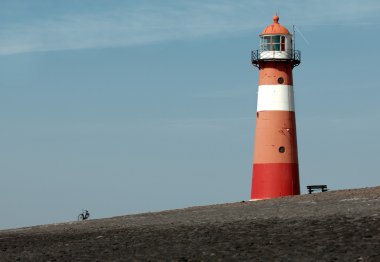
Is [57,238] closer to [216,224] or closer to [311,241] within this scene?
[216,224]

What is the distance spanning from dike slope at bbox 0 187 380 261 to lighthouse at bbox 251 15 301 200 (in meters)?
11.4

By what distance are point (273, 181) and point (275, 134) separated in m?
2.07

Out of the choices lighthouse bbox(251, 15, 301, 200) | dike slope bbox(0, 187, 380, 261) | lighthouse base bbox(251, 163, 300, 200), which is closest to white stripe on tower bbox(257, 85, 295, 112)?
lighthouse bbox(251, 15, 301, 200)

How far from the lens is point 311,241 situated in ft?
56.5

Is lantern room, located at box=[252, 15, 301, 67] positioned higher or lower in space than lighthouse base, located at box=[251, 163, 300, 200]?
higher

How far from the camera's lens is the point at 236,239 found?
61.7ft

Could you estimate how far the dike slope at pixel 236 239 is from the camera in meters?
16.3

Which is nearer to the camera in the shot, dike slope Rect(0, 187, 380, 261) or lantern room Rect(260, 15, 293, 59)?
dike slope Rect(0, 187, 380, 261)

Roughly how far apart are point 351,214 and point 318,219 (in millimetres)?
905

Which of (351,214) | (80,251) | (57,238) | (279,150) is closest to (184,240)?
(80,251)

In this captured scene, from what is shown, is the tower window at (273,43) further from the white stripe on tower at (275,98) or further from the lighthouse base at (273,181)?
the lighthouse base at (273,181)

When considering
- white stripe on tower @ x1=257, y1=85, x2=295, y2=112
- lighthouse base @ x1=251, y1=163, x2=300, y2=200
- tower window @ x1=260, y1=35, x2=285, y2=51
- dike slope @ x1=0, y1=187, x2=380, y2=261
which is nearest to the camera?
dike slope @ x1=0, y1=187, x2=380, y2=261

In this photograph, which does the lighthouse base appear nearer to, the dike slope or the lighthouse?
the lighthouse

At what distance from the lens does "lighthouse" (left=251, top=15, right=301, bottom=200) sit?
3900 cm
